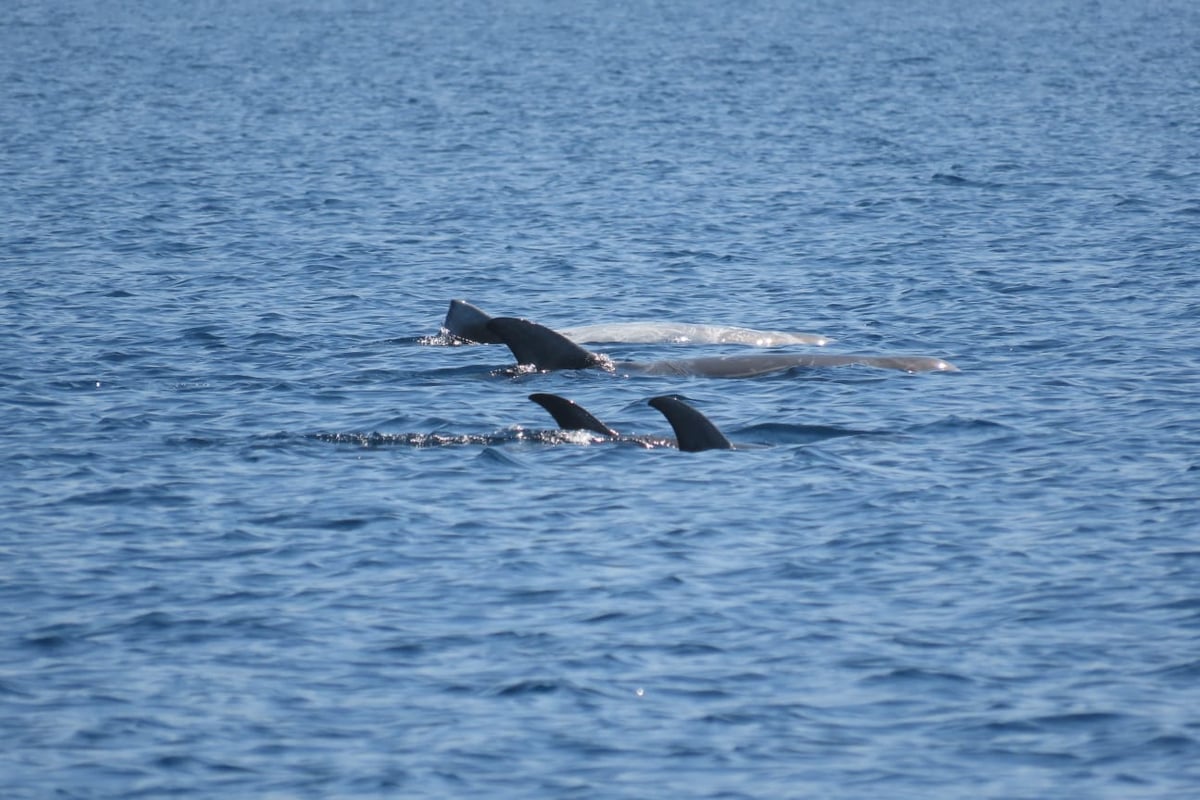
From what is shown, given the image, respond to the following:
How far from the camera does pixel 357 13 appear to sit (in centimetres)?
9894

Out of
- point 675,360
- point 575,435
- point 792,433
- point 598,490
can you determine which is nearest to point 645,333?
point 675,360

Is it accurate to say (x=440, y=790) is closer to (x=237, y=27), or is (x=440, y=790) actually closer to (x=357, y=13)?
(x=237, y=27)

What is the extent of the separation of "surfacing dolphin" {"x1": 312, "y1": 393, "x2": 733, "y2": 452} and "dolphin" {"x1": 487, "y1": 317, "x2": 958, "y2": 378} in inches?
114

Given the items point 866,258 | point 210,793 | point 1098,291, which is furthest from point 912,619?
point 866,258

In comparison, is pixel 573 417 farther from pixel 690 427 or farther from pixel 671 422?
pixel 690 427

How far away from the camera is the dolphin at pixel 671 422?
17.0 meters

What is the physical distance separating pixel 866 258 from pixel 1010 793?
1896 cm

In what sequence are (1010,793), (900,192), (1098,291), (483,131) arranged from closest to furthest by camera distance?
(1010,793)
(1098,291)
(900,192)
(483,131)

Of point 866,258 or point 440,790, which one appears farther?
point 866,258

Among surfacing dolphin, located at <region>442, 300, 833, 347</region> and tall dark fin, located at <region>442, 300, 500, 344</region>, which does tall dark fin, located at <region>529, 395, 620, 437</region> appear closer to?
surfacing dolphin, located at <region>442, 300, 833, 347</region>

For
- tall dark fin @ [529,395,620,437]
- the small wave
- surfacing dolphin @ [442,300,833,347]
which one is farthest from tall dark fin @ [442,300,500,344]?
the small wave

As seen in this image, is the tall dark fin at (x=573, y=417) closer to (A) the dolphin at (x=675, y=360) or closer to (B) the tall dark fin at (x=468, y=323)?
(A) the dolphin at (x=675, y=360)

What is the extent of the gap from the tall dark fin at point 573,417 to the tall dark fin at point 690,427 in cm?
67

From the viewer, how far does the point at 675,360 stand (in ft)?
69.9
